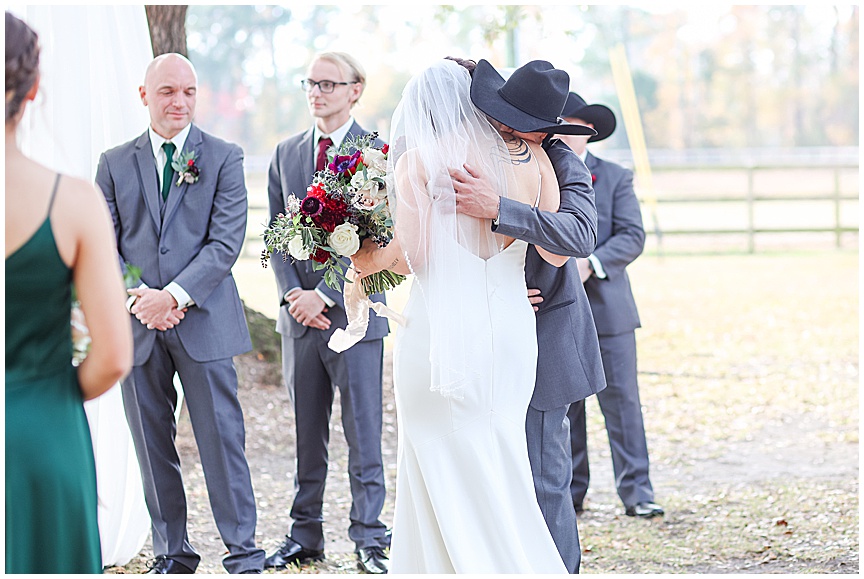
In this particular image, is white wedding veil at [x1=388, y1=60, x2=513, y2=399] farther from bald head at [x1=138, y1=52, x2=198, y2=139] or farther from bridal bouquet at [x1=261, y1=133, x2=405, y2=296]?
bald head at [x1=138, y1=52, x2=198, y2=139]

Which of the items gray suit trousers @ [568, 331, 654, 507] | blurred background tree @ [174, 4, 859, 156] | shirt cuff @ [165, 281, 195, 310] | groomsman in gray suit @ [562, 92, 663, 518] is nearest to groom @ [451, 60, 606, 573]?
shirt cuff @ [165, 281, 195, 310]

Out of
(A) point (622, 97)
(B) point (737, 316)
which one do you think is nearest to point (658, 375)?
(B) point (737, 316)

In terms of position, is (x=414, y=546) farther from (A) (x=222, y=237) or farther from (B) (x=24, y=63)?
(B) (x=24, y=63)

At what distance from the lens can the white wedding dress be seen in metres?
3.56

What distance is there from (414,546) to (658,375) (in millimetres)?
7090

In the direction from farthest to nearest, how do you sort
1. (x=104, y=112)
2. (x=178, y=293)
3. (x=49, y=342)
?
(x=104, y=112), (x=178, y=293), (x=49, y=342)

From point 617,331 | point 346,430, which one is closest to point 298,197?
point 346,430

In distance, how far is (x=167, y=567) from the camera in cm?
470

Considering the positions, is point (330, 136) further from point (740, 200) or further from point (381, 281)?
point (740, 200)

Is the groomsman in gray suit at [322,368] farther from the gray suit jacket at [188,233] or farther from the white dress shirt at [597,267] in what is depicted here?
the white dress shirt at [597,267]

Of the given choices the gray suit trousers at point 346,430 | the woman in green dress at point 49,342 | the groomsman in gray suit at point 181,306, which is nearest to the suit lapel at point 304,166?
the groomsman in gray suit at point 181,306

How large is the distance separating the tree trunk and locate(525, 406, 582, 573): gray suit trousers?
437 cm

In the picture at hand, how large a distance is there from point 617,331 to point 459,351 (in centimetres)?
254

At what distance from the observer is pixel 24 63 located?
2465 mm
